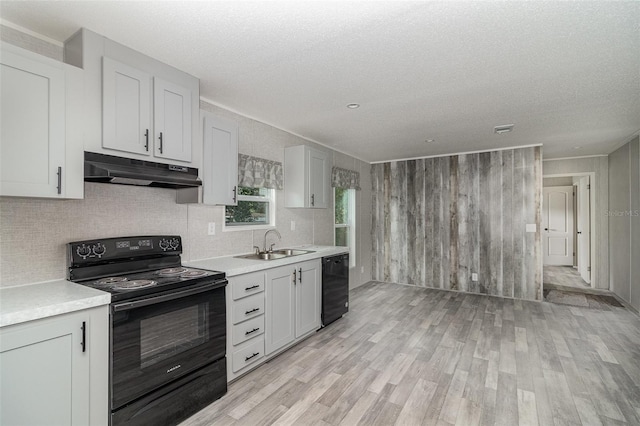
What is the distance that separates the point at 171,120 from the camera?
89.0 inches

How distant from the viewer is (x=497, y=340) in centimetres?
338

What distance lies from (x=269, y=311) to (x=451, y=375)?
1.70 meters

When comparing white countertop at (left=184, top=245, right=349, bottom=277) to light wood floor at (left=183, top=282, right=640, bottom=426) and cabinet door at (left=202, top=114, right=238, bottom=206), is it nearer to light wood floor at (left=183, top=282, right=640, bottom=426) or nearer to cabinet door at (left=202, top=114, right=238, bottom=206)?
cabinet door at (left=202, top=114, right=238, bottom=206)

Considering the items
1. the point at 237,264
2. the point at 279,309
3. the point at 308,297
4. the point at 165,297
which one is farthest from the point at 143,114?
the point at 308,297

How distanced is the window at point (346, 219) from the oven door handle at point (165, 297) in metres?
3.26

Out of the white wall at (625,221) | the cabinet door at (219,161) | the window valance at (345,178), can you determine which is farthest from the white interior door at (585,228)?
the cabinet door at (219,161)

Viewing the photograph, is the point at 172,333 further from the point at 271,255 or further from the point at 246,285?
the point at 271,255

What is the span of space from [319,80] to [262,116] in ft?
3.79

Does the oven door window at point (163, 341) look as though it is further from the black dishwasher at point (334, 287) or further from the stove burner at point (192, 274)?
the black dishwasher at point (334, 287)

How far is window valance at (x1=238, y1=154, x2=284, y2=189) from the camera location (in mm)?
3338

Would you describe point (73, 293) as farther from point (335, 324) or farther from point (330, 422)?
point (335, 324)

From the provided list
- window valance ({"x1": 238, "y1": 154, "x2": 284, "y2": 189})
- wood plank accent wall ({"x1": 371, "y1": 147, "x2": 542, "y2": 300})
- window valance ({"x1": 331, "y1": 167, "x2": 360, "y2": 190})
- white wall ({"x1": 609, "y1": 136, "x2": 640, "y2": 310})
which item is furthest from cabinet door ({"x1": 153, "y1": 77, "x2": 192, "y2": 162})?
white wall ({"x1": 609, "y1": 136, "x2": 640, "y2": 310})

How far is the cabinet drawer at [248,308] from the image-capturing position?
100 inches

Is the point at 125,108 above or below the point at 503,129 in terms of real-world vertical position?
below
